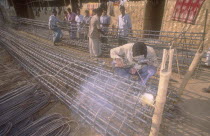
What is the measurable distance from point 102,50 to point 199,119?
5081 millimetres

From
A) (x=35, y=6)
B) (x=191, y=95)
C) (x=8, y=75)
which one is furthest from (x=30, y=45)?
(x=35, y=6)

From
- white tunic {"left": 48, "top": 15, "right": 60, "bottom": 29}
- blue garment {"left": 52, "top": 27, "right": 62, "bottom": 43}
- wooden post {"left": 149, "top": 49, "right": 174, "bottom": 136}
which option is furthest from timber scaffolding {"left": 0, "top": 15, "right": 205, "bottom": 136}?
blue garment {"left": 52, "top": 27, "right": 62, "bottom": 43}

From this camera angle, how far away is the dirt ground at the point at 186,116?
8.95ft

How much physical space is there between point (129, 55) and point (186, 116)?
2.00 m

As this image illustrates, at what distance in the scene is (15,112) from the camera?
3.13m

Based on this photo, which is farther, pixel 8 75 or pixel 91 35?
pixel 91 35

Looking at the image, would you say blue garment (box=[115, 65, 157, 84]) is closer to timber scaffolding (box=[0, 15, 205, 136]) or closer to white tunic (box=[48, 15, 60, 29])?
timber scaffolding (box=[0, 15, 205, 136])

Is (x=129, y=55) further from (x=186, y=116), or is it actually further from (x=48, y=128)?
(x=48, y=128)

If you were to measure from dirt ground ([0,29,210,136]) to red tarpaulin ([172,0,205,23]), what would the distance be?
14.3 feet

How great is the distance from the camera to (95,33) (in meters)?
5.88

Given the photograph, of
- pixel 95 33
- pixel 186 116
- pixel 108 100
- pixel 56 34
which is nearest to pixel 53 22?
pixel 56 34

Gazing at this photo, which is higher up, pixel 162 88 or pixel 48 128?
pixel 162 88

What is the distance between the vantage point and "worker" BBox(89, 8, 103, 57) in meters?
5.49

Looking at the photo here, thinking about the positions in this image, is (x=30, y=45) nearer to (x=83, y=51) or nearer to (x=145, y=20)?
(x=83, y=51)
